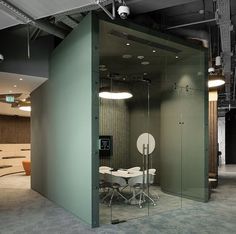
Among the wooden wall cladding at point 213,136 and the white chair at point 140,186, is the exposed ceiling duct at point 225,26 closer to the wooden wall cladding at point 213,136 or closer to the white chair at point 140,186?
the wooden wall cladding at point 213,136

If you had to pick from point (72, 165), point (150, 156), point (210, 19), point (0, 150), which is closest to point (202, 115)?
point (150, 156)

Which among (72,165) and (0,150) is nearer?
(72,165)

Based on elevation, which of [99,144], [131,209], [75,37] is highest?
[75,37]

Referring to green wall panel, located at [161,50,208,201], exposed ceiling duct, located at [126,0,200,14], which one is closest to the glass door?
green wall panel, located at [161,50,208,201]

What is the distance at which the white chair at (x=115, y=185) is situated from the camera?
→ 577cm

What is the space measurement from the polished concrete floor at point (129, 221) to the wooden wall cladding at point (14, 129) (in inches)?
277

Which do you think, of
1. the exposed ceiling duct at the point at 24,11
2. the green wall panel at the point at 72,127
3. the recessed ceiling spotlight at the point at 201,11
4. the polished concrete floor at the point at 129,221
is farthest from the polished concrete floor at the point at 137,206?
the recessed ceiling spotlight at the point at 201,11

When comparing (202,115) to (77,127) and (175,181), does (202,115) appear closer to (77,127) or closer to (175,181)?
(175,181)

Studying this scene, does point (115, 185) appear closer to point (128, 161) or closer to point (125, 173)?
point (125, 173)

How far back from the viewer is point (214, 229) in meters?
4.61

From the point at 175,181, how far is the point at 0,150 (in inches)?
352

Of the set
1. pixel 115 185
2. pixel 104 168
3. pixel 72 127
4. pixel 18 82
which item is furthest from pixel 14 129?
pixel 104 168

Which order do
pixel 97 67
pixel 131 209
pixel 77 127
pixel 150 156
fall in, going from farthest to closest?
pixel 150 156 → pixel 131 209 → pixel 77 127 → pixel 97 67

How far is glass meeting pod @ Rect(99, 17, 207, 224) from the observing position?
5.69 metres
